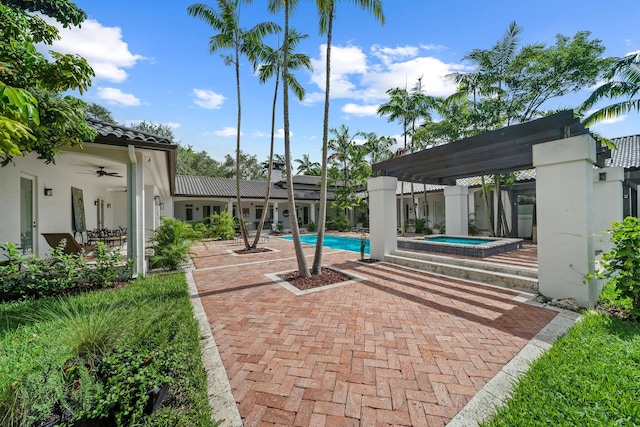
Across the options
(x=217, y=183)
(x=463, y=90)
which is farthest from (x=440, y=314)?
(x=217, y=183)

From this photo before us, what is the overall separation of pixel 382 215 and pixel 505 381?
664 cm

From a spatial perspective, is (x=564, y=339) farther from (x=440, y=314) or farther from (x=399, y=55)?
(x=399, y=55)

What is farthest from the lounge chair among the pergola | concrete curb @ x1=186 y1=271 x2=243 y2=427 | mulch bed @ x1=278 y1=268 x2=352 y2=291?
the pergola

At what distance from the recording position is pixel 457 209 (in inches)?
519

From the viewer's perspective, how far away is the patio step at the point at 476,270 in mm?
5743

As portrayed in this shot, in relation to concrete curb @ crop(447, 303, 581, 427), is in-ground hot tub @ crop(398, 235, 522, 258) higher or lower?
higher

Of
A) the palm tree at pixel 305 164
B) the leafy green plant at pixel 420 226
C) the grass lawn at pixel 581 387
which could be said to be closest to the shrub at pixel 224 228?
the leafy green plant at pixel 420 226

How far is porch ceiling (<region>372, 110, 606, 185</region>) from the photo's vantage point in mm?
5140

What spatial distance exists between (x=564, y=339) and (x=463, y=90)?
13113 mm

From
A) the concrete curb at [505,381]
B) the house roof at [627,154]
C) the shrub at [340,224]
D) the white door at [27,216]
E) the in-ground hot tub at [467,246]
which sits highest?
the house roof at [627,154]

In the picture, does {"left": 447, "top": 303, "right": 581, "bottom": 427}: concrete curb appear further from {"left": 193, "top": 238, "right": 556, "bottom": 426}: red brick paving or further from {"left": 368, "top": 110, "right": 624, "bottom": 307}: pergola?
{"left": 368, "top": 110, "right": 624, "bottom": 307}: pergola

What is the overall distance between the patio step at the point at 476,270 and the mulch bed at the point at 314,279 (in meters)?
2.49

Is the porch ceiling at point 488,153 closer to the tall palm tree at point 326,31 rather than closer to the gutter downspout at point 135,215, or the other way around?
the tall palm tree at point 326,31

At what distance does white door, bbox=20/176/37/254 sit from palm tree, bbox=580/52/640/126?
1769cm
